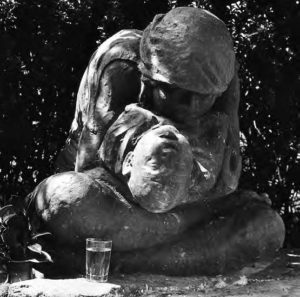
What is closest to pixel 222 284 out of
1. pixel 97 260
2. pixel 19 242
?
pixel 97 260

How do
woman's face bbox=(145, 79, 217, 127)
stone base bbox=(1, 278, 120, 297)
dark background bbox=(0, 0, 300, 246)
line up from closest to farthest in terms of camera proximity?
stone base bbox=(1, 278, 120, 297), woman's face bbox=(145, 79, 217, 127), dark background bbox=(0, 0, 300, 246)

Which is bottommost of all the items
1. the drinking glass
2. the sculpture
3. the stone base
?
the stone base

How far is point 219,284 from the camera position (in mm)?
3596

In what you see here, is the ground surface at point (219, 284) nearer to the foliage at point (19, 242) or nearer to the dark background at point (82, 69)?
the foliage at point (19, 242)

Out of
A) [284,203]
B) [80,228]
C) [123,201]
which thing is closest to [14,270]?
[80,228]

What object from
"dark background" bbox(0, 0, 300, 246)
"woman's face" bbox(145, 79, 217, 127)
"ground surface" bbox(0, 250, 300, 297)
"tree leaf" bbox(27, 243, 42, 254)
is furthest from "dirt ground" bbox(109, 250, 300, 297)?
"dark background" bbox(0, 0, 300, 246)

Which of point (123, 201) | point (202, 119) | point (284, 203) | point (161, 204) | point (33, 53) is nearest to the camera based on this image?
point (161, 204)

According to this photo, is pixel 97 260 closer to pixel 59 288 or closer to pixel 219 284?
pixel 59 288

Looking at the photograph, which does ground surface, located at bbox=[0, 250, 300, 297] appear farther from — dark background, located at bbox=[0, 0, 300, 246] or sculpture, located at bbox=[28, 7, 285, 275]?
dark background, located at bbox=[0, 0, 300, 246]

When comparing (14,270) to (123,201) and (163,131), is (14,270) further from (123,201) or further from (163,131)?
(163,131)

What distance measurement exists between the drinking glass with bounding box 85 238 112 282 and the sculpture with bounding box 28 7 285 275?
4.9 inches

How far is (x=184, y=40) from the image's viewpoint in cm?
364

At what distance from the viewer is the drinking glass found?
3389 mm

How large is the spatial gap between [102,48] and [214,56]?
0.68m
